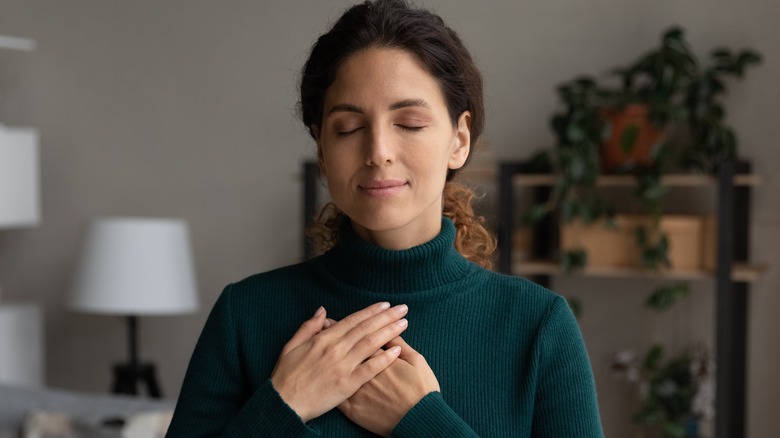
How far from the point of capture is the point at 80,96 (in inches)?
173

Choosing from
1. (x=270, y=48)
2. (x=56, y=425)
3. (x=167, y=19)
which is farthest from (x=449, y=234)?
(x=167, y=19)

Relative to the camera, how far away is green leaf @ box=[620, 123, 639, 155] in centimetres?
321

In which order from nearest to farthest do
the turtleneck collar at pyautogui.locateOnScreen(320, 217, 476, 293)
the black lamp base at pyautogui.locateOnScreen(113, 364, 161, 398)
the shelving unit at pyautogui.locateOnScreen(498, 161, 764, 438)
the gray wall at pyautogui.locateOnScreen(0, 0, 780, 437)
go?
the turtleneck collar at pyautogui.locateOnScreen(320, 217, 476, 293), the shelving unit at pyautogui.locateOnScreen(498, 161, 764, 438), the gray wall at pyautogui.locateOnScreen(0, 0, 780, 437), the black lamp base at pyautogui.locateOnScreen(113, 364, 161, 398)

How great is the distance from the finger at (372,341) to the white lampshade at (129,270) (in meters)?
2.82

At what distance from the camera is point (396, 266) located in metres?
1.08

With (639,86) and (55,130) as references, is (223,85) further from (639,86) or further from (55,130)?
(639,86)

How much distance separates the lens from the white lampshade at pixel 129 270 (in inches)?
147

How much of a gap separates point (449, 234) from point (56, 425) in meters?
1.67

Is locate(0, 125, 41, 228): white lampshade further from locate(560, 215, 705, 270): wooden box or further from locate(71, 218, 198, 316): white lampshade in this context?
locate(560, 215, 705, 270): wooden box

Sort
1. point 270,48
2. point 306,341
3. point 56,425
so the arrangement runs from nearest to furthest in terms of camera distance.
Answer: point 306,341, point 56,425, point 270,48

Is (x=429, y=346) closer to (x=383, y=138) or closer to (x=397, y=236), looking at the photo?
(x=397, y=236)

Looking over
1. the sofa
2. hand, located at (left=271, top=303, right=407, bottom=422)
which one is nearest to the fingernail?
hand, located at (left=271, top=303, right=407, bottom=422)

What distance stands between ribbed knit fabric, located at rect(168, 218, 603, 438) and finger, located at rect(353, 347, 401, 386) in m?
0.05

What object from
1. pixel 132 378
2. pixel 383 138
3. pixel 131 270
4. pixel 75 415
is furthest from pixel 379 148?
pixel 132 378
